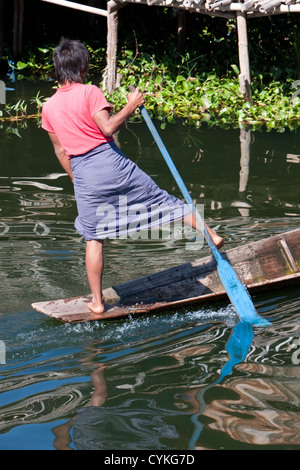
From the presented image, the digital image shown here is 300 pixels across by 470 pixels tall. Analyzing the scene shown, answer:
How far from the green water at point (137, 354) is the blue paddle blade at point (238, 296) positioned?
10 centimetres

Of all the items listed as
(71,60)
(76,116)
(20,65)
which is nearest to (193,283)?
(76,116)

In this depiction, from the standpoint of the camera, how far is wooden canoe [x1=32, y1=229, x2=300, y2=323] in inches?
166

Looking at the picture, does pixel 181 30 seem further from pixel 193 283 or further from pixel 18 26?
pixel 193 283

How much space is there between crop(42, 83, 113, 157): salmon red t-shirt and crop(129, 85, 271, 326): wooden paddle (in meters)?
0.46

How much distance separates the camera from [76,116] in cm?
380

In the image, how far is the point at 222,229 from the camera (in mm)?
5742

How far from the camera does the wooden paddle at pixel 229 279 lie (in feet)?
13.9

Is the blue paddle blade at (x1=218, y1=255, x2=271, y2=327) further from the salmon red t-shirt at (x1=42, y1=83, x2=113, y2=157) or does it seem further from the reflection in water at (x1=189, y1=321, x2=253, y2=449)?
the salmon red t-shirt at (x1=42, y1=83, x2=113, y2=157)

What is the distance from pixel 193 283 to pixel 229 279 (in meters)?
0.36

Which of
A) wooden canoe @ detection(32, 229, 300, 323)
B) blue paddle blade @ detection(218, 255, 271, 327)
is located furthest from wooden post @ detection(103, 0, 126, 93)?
blue paddle blade @ detection(218, 255, 271, 327)

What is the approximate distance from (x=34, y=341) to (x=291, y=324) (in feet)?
4.88
